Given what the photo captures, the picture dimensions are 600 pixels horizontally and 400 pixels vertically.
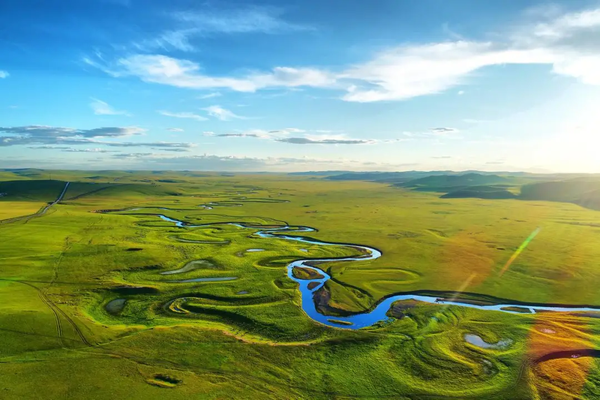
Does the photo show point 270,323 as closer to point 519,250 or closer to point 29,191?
point 519,250

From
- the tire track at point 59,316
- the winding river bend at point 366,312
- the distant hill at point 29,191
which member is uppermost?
the distant hill at point 29,191

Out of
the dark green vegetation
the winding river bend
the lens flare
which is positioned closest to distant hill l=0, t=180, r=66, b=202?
the dark green vegetation

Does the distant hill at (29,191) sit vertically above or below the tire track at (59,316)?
above

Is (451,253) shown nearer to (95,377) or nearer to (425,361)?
(425,361)

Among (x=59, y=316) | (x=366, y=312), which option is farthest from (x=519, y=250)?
(x=59, y=316)

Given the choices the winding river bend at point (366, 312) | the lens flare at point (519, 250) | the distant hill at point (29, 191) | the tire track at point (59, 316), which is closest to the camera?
the tire track at point (59, 316)

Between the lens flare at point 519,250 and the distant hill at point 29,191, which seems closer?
the lens flare at point 519,250

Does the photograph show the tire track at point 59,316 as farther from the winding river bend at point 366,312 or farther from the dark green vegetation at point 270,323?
the winding river bend at point 366,312

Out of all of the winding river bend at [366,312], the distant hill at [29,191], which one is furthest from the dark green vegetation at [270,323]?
the distant hill at [29,191]

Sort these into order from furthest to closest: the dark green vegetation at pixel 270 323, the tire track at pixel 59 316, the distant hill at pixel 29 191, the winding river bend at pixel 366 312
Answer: the distant hill at pixel 29 191 → the winding river bend at pixel 366 312 → the tire track at pixel 59 316 → the dark green vegetation at pixel 270 323

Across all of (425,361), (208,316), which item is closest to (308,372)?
(425,361)
